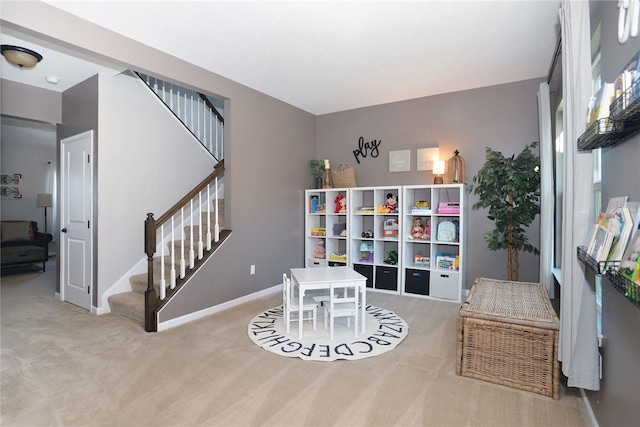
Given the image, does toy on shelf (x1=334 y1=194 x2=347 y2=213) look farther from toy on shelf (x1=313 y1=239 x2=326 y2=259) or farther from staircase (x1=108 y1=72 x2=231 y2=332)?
staircase (x1=108 y1=72 x2=231 y2=332)

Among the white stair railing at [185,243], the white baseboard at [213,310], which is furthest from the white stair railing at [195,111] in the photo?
the white baseboard at [213,310]

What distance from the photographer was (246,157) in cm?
421

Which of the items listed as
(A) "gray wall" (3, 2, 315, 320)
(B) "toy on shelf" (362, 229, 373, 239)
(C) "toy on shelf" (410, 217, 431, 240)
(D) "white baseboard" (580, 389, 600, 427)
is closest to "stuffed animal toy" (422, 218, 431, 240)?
(C) "toy on shelf" (410, 217, 431, 240)

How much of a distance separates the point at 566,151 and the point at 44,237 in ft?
26.5

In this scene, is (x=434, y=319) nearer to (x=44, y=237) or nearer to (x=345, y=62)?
(x=345, y=62)

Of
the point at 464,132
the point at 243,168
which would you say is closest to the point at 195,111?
the point at 243,168

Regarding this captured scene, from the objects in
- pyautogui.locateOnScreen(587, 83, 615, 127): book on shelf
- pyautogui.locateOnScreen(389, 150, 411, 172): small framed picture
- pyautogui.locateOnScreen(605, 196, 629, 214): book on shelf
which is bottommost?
pyautogui.locateOnScreen(605, 196, 629, 214): book on shelf

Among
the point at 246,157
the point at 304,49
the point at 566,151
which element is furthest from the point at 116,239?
the point at 566,151

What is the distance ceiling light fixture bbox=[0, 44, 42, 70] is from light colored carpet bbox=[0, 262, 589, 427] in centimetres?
253

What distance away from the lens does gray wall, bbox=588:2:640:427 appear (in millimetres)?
1387

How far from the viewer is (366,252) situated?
487 cm

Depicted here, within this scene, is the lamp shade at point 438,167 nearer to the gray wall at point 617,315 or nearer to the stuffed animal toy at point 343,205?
the stuffed animal toy at point 343,205

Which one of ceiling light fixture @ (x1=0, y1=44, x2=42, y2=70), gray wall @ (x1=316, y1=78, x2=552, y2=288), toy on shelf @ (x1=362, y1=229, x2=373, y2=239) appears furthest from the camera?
toy on shelf @ (x1=362, y1=229, x2=373, y2=239)

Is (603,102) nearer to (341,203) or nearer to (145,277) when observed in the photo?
(341,203)
